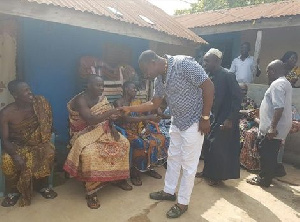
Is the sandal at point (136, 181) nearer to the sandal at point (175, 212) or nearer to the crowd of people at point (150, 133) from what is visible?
the crowd of people at point (150, 133)

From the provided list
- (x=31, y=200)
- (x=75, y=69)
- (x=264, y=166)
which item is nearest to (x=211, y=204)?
(x=264, y=166)

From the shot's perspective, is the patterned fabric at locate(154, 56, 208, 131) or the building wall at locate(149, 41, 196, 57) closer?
the patterned fabric at locate(154, 56, 208, 131)

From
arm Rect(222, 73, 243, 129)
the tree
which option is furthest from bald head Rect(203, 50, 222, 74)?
→ the tree

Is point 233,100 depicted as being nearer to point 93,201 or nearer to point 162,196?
point 162,196

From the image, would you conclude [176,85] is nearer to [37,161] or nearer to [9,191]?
[37,161]

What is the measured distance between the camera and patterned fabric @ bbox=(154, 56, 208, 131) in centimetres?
299

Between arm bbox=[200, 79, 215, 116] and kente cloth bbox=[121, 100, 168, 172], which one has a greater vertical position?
arm bbox=[200, 79, 215, 116]

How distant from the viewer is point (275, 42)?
8.38 meters

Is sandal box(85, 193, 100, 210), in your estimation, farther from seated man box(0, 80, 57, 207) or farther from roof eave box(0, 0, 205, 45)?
roof eave box(0, 0, 205, 45)

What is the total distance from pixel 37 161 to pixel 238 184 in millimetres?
3079

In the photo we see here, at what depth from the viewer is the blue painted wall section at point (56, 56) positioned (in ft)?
14.8

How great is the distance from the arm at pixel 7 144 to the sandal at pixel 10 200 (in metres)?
0.40

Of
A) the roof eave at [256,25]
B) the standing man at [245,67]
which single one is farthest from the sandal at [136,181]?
the roof eave at [256,25]

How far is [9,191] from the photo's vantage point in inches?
136
